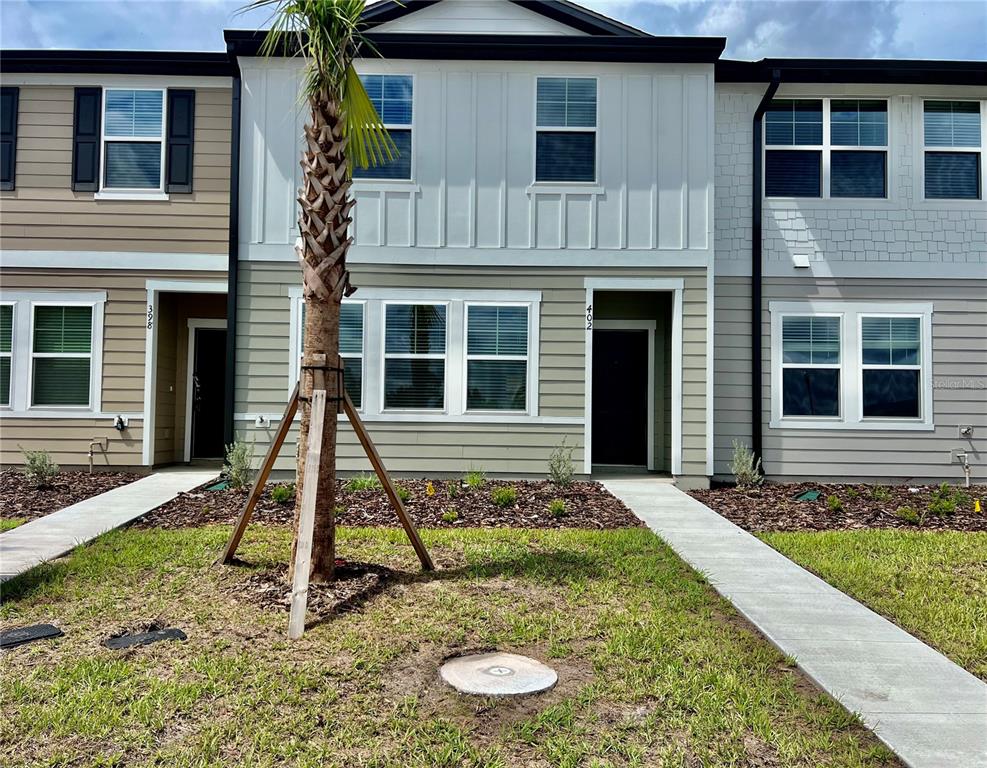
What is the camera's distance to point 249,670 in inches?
137

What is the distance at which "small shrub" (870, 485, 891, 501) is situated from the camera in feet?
27.8

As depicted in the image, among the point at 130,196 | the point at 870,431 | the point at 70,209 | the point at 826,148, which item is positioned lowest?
the point at 870,431

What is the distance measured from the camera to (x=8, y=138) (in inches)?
390

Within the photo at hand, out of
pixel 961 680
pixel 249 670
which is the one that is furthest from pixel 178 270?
pixel 961 680

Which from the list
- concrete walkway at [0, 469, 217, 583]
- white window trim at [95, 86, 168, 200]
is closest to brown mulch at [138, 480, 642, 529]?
concrete walkway at [0, 469, 217, 583]

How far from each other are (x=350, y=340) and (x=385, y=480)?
4872mm

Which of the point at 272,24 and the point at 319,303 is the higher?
the point at 272,24

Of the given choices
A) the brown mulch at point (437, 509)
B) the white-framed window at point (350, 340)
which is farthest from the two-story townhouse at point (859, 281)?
the white-framed window at point (350, 340)

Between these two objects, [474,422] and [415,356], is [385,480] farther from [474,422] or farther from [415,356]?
[415,356]

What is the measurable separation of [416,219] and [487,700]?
7305mm

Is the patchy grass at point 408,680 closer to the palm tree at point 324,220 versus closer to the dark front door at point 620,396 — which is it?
the palm tree at point 324,220

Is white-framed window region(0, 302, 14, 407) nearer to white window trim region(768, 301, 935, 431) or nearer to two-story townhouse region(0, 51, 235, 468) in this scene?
two-story townhouse region(0, 51, 235, 468)

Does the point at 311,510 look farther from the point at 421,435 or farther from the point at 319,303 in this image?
the point at 421,435

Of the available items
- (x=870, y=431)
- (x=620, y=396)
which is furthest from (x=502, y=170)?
(x=870, y=431)
